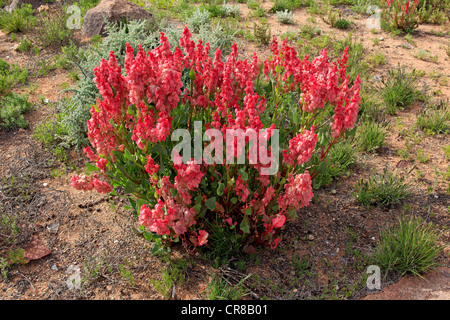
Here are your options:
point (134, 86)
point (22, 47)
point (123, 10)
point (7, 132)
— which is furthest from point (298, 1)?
point (134, 86)

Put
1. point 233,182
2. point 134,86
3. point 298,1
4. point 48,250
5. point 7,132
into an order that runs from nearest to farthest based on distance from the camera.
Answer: point 134,86 → point 233,182 → point 48,250 → point 7,132 → point 298,1

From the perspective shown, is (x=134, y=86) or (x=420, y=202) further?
(x=420, y=202)

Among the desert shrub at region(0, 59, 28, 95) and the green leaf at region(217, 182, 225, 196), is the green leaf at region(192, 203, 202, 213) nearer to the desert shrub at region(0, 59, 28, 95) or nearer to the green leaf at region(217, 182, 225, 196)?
the green leaf at region(217, 182, 225, 196)

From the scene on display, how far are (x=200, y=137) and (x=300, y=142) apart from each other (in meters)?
0.78

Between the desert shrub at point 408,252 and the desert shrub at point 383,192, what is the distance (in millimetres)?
581

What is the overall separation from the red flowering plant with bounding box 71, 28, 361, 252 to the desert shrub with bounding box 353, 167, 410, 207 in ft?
2.63

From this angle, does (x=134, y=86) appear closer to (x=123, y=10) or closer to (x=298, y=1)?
(x=123, y=10)

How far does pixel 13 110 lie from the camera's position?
196 inches

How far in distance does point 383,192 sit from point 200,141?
2.03 meters

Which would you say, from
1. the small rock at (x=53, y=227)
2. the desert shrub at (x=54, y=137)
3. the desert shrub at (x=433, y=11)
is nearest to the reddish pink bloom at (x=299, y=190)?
the small rock at (x=53, y=227)

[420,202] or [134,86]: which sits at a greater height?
[134,86]

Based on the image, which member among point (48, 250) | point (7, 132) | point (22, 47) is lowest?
point (48, 250)

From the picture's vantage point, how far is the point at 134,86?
2570 mm
